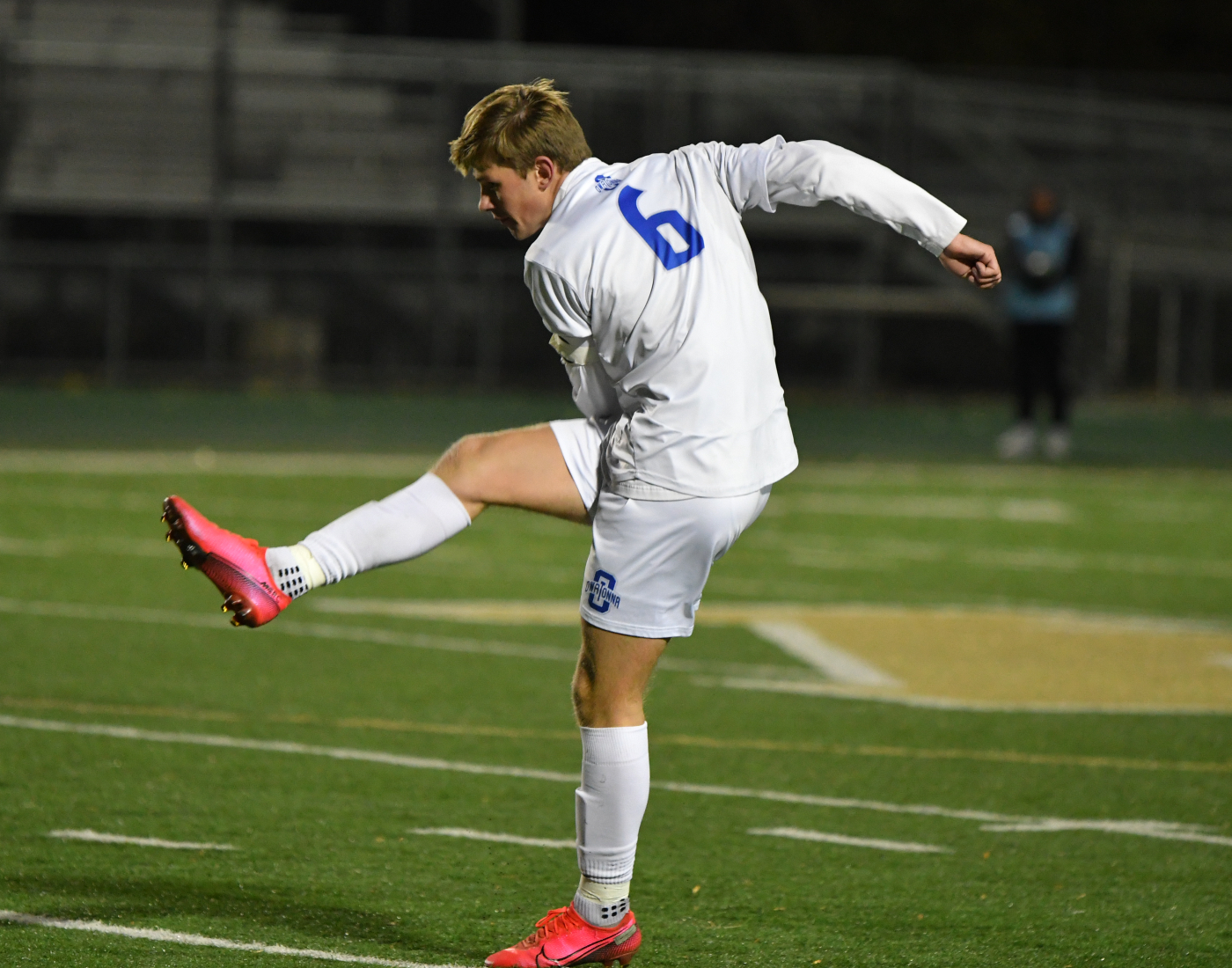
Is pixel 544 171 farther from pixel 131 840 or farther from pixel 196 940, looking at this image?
pixel 131 840

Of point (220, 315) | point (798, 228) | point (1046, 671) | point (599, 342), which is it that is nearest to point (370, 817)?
point (599, 342)

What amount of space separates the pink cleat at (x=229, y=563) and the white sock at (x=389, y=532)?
0.14m

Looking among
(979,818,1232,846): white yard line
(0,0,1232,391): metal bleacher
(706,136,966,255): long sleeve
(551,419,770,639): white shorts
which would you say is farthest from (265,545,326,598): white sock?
(0,0,1232,391): metal bleacher

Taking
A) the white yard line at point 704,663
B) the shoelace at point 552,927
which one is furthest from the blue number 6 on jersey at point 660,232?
the white yard line at point 704,663

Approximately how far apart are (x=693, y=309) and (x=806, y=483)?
13.2 metres

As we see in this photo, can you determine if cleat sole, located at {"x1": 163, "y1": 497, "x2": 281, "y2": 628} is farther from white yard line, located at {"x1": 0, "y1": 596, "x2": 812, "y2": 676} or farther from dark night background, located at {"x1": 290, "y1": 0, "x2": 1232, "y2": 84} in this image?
dark night background, located at {"x1": 290, "y1": 0, "x2": 1232, "y2": 84}

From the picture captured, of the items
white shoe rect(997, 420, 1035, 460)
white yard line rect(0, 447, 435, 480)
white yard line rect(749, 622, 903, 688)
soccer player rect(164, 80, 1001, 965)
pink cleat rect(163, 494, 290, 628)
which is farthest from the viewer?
white shoe rect(997, 420, 1035, 460)

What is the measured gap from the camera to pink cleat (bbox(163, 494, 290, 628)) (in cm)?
436

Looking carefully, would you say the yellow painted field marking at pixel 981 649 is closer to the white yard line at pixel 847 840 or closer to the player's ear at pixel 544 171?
the white yard line at pixel 847 840

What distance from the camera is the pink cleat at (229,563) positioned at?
4359 mm

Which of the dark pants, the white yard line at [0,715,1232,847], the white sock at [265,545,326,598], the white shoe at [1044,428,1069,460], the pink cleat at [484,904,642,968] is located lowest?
the white shoe at [1044,428,1069,460]

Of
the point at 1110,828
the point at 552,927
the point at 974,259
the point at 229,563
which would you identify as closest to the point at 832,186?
the point at 974,259

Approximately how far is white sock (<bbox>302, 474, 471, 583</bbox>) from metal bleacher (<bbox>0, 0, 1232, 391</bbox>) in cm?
2200

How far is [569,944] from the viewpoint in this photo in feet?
14.9
